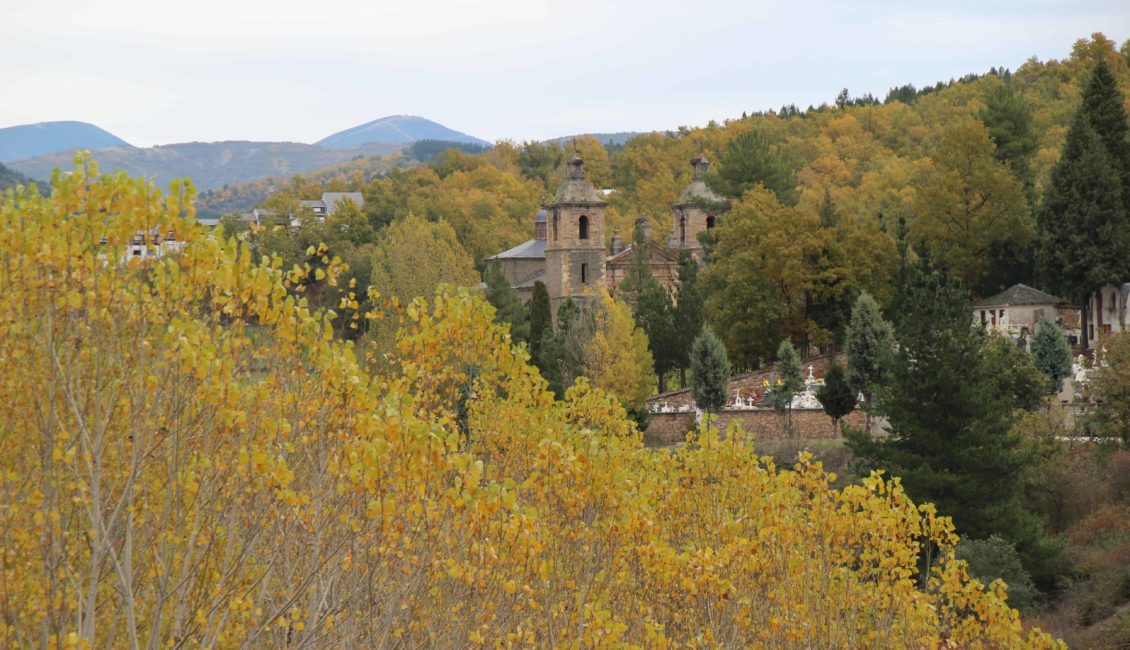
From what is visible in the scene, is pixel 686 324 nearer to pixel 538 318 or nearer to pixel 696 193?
pixel 538 318

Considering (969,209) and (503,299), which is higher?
(969,209)

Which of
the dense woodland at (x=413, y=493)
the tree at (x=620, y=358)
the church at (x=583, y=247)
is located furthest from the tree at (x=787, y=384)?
the church at (x=583, y=247)

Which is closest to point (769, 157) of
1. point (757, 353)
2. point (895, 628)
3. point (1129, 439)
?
point (757, 353)

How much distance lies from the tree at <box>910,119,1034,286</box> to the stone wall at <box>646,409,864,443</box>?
41.9ft

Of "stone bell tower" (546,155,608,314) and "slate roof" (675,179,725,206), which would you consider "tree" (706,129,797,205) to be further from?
"stone bell tower" (546,155,608,314)

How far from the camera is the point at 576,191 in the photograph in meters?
66.1

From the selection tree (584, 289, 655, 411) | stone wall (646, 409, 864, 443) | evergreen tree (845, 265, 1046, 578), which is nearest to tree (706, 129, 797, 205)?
tree (584, 289, 655, 411)

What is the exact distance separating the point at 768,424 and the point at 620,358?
592cm

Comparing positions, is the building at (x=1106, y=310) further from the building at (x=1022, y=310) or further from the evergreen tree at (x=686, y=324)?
the evergreen tree at (x=686, y=324)

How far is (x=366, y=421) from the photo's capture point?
8.91m

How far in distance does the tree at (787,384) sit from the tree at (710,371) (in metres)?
1.93

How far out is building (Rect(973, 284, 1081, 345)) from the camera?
4984 centimetres

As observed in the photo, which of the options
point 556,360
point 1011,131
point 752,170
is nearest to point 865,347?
point 556,360

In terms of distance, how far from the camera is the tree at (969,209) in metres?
→ 53.0
